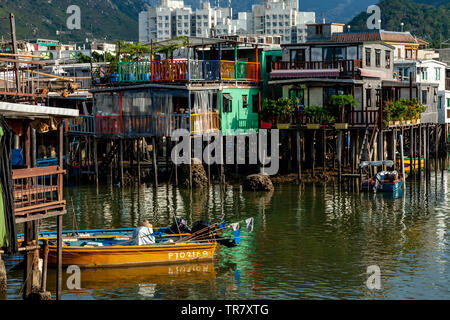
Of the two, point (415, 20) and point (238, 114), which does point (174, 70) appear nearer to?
point (238, 114)

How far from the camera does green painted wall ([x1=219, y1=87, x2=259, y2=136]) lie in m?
52.1

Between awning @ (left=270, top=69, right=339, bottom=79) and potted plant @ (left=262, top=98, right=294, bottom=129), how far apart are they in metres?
1.96

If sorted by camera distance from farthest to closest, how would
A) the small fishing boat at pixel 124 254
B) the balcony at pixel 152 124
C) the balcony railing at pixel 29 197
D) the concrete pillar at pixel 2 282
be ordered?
1. the balcony at pixel 152 124
2. the small fishing boat at pixel 124 254
3. the concrete pillar at pixel 2 282
4. the balcony railing at pixel 29 197

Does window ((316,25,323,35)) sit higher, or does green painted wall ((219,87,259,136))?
window ((316,25,323,35))

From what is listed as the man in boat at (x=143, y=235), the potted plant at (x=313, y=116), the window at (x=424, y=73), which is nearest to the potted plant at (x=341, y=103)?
the potted plant at (x=313, y=116)

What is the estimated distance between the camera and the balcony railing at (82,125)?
51.5 meters

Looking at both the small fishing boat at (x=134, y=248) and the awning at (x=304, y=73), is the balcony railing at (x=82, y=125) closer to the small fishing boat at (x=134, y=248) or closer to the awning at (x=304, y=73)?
the awning at (x=304, y=73)

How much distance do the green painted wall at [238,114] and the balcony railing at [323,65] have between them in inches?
102

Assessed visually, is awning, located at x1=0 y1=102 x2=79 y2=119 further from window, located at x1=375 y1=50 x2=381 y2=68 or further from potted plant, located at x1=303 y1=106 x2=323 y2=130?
window, located at x1=375 y1=50 x2=381 y2=68

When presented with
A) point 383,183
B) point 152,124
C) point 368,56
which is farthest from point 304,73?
point 152,124

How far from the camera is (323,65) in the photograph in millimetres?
52750

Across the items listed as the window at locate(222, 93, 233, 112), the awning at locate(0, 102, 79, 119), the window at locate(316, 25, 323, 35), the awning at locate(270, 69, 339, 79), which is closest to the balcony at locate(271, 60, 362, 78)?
the awning at locate(270, 69, 339, 79)

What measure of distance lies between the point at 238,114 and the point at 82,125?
34.1 feet
